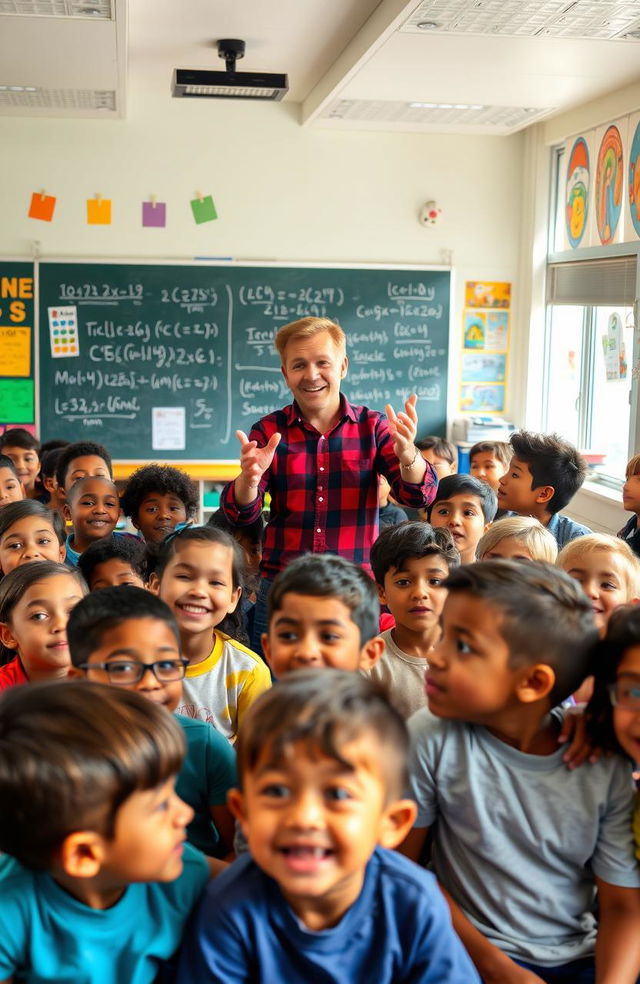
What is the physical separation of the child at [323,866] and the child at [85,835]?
0.08 m

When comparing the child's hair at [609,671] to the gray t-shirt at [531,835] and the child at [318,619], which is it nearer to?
the gray t-shirt at [531,835]

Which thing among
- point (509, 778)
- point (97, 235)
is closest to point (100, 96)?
point (97, 235)

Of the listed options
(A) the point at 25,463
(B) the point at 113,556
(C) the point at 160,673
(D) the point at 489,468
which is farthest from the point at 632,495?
(A) the point at 25,463

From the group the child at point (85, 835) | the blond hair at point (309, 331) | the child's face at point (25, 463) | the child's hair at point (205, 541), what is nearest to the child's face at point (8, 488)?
the child's face at point (25, 463)

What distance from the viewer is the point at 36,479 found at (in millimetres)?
4605

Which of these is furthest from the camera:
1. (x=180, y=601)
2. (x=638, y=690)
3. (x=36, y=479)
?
(x=36, y=479)

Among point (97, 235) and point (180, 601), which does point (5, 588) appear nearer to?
point (180, 601)

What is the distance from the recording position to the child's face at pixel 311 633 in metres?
1.65

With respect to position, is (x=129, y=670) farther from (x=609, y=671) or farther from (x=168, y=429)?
(x=168, y=429)

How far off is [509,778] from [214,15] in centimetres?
373

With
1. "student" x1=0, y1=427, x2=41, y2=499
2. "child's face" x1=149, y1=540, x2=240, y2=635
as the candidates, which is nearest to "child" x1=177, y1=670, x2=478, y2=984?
"child's face" x1=149, y1=540, x2=240, y2=635

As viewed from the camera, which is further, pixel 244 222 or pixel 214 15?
pixel 244 222

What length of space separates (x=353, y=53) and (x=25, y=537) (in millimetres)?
2746

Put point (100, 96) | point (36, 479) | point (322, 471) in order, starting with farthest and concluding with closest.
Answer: point (100, 96)
point (36, 479)
point (322, 471)
